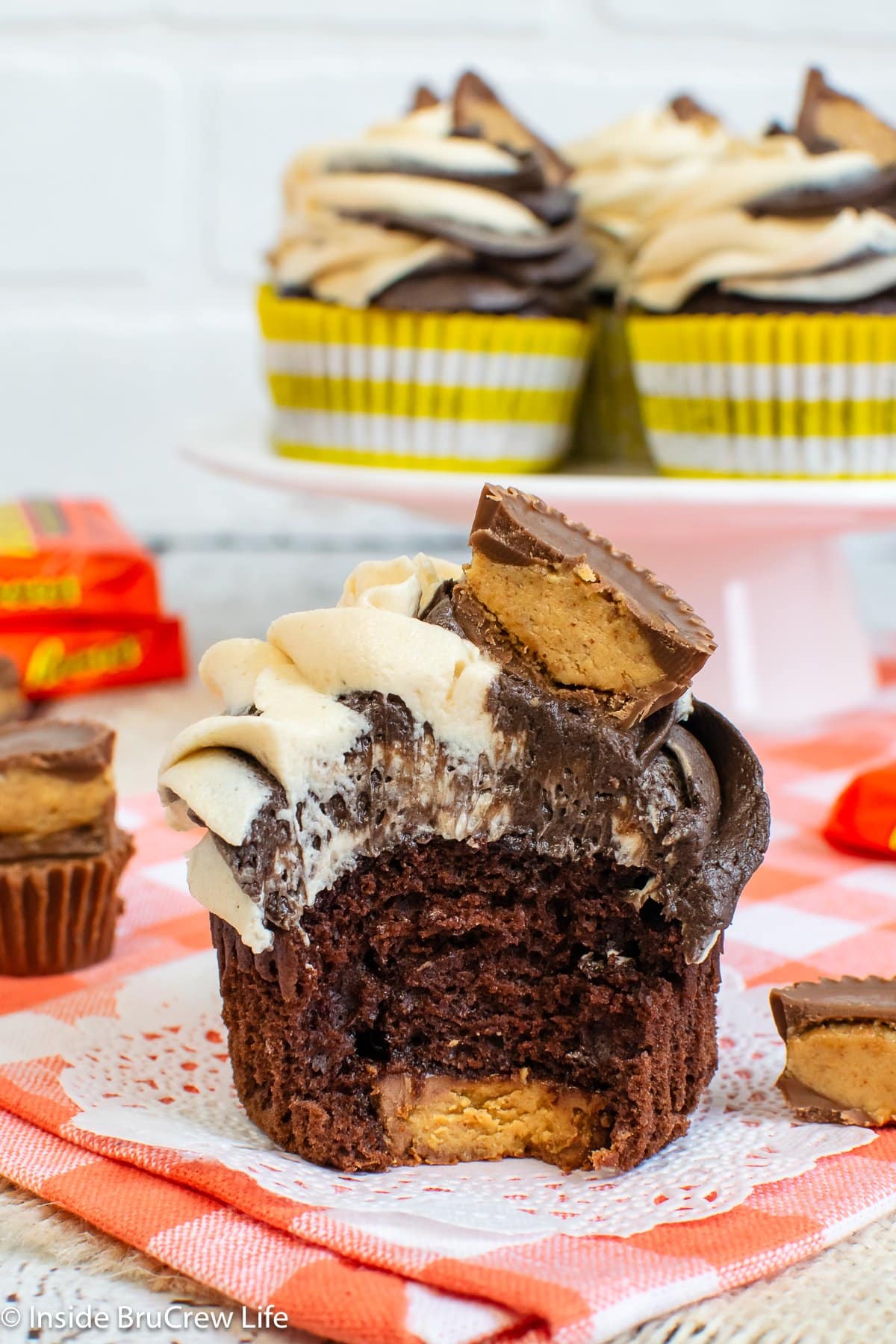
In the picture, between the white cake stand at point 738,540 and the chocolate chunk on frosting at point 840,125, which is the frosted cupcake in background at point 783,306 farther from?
the white cake stand at point 738,540

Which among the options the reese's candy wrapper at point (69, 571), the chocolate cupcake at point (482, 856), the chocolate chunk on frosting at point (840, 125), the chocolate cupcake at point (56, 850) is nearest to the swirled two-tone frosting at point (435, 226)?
the chocolate chunk on frosting at point (840, 125)

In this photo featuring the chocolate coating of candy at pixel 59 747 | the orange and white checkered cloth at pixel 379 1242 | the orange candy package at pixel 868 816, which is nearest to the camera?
the orange and white checkered cloth at pixel 379 1242

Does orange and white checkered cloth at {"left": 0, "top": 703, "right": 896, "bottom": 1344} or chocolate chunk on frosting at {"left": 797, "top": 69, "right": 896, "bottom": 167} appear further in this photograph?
chocolate chunk on frosting at {"left": 797, "top": 69, "right": 896, "bottom": 167}

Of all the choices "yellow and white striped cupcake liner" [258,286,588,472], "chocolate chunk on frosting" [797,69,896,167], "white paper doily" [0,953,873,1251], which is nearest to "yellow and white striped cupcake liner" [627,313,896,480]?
"yellow and white striped cupcake liner" [258,286,588,472]

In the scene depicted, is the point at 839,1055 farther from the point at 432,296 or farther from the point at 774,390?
the point at 432,296

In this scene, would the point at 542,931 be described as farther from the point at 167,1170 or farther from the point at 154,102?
the point at 154,102

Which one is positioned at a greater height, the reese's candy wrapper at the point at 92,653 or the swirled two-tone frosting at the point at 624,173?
the swirled two-tone frosting at the point at 624,173

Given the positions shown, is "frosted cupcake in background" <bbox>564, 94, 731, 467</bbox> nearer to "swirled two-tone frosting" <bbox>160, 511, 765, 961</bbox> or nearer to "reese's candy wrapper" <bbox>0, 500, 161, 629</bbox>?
"reese's candy wrapper" <bbox>0, 500, 161, 629</bbox>
